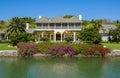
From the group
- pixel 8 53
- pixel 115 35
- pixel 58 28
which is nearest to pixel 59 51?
pixel 8 53

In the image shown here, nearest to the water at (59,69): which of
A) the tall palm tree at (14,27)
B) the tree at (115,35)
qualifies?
the tall palm tree at (14,27)

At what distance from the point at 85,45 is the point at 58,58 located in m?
5.16

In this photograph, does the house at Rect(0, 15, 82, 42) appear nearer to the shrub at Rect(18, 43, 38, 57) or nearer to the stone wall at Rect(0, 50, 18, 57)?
the shrub at Rect(18, 43, 38, 57)

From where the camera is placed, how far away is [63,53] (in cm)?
4222

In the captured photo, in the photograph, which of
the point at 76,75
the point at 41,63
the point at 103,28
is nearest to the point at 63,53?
the point at 41,63

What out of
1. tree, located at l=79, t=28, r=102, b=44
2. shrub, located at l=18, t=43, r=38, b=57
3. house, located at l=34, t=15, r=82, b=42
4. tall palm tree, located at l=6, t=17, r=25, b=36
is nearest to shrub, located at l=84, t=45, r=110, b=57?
tree, located at l=79, t=28, r=102, b=44

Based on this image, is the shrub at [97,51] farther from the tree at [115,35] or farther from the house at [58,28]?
the tree at [115,35]

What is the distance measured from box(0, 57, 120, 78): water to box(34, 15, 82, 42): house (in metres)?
20.3

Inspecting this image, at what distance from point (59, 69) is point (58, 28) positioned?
2806 centimetres

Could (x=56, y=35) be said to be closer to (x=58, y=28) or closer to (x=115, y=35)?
(x=58, y=28)

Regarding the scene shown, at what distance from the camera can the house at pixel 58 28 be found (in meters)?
58.3

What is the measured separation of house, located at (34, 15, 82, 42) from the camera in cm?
5831

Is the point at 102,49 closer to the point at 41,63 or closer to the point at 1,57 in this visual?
the point at 41,63

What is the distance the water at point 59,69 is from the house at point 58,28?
20.3 meters
